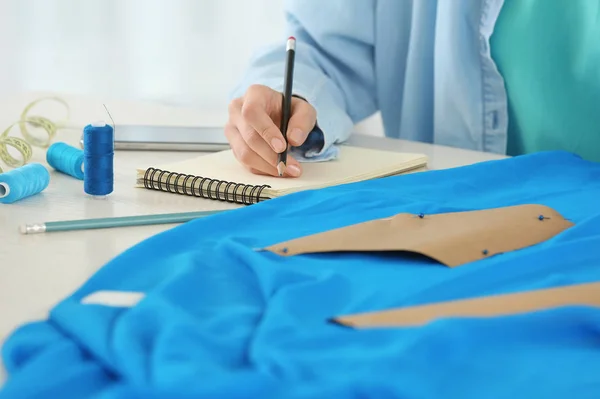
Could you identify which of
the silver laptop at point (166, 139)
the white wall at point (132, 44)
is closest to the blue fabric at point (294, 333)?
the silver laptop at point (166, 139)

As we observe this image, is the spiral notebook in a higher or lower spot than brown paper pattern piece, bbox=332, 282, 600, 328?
lower

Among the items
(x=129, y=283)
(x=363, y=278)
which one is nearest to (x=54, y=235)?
(x=129, y=283)

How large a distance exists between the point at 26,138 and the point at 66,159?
230mm

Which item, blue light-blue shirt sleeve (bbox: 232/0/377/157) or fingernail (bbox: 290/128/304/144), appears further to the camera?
blue light-blue shirt sleeve (bbox: 232/0/377/157)

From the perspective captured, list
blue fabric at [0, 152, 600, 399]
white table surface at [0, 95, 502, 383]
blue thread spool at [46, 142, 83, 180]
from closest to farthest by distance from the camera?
blue fabric at [0, 152, 600, 399], white table surface at [0, 95, 502, 383], blue thread spool at [46, 142, 83, 180]

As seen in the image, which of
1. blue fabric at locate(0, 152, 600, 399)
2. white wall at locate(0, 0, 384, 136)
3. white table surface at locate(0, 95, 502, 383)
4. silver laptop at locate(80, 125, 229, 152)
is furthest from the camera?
white wall at locate(0, 0, 384, 136)

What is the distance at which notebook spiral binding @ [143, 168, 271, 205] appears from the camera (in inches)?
39.7

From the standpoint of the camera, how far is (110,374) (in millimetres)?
550

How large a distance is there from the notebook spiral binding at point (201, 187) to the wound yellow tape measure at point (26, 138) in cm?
21

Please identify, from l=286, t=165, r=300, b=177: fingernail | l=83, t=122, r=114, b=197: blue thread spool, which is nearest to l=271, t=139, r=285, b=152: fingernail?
l=286, t=165, r=300, b=177: fingernail

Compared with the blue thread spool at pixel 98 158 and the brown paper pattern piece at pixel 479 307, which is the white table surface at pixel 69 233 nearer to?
the blue thread spool at pixel 98 158

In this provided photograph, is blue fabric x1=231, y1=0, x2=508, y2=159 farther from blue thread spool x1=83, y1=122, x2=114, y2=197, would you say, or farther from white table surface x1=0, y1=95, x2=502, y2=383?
blue thread spool x1=83, y1=122, x2=114, y2=197

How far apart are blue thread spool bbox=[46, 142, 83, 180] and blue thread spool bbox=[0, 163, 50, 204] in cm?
7

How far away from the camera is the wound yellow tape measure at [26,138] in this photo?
1.18m
